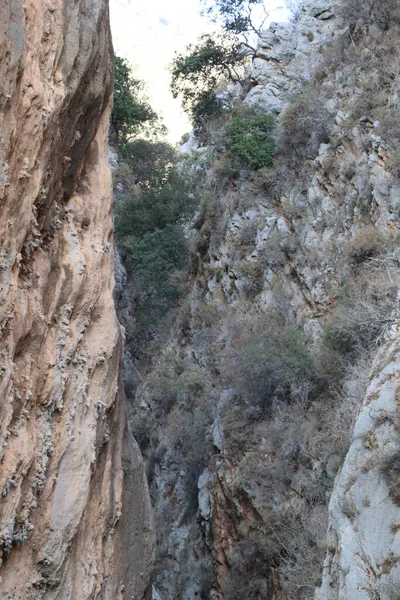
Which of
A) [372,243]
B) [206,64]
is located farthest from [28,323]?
[206,64]

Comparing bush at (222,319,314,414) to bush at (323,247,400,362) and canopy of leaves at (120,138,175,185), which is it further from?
canopy of leaves at (120,138,175,185)

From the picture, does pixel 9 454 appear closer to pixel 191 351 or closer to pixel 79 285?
pixel 79 285

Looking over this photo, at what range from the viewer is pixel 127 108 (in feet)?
85.9

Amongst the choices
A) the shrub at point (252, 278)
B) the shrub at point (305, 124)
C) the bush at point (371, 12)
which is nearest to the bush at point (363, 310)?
the shrub at point (252, 278)

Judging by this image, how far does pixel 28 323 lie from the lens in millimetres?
7387

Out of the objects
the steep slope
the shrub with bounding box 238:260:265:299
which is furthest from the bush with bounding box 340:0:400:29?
the shrub with bounding box 238:260:265:299

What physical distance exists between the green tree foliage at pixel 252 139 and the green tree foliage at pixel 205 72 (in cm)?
333

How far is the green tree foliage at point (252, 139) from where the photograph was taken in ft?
65.9

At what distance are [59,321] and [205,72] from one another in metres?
18.4

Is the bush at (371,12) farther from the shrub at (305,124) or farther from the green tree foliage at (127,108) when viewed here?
the green tree foliage at (127,108)

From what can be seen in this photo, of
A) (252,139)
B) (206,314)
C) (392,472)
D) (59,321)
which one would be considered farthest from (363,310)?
(252,139)

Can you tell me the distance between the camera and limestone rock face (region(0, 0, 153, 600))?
6953 millimetres

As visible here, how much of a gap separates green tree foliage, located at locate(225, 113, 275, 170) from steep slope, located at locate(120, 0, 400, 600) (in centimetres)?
40

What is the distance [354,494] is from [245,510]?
20.4 feet
